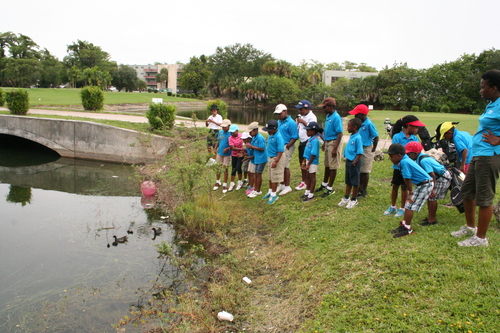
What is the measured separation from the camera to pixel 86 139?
15.9 metres

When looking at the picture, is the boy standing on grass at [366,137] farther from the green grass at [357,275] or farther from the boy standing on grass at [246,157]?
the boy standing on grass at [246,157]

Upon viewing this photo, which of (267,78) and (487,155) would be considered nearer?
(487,155)

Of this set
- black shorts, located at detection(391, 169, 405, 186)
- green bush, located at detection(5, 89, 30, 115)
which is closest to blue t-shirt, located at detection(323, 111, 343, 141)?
black shorts, located at detection(391, 169, 405, 186)

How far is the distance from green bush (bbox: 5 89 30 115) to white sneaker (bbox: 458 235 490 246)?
18723 mm

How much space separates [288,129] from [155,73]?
121426 millimetres

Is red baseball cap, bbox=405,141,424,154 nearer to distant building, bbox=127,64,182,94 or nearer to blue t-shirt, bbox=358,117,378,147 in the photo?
blue t-shirt, bbox=358,117,378,147

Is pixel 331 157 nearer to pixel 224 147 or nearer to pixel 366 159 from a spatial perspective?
pixel 366 159

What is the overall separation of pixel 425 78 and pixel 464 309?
4394 cm

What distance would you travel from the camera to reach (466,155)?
5785 mm

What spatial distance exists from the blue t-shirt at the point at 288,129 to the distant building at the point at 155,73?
98838mm

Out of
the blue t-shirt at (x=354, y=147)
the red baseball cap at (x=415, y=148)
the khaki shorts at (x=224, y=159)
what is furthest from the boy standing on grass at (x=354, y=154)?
the khaki shorts at (x=224, y=159)

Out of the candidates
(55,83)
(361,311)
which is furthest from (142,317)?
(55,83)

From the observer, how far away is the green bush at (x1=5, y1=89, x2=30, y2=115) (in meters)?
17.1

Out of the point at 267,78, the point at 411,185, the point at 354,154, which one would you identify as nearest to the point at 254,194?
the point at 354,154
